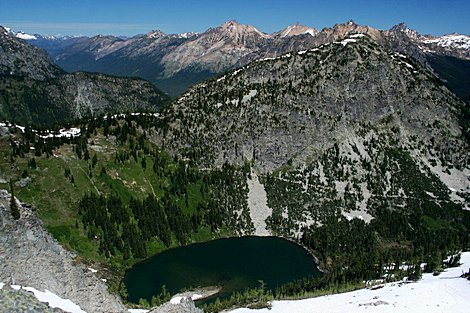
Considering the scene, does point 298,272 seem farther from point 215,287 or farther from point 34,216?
point 34,216

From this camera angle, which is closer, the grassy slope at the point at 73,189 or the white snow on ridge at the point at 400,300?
the white snow on ridge at the point at 400,300

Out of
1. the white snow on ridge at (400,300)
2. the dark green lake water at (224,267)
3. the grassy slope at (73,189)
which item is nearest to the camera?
the white snow on ridge at (400,300)

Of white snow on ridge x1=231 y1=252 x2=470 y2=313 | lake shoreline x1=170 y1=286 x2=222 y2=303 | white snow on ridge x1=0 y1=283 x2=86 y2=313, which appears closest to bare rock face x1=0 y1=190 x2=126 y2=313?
white snow on ridge x1=0 y1=283 x2=86 y2=313

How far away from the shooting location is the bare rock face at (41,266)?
4219 centimetres

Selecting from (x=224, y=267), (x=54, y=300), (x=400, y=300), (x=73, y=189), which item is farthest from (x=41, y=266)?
(x=73, y=189)

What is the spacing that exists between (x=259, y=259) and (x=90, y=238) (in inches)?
2563

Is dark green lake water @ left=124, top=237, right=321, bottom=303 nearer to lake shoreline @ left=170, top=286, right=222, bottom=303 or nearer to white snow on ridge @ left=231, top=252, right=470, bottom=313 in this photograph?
lake shoreline @ left=170, top=286, right=222, bottom=303

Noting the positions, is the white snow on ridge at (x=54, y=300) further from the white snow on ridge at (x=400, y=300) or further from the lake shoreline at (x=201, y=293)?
the lake shoreline at (x=201, y=293)

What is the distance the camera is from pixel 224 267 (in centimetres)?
16050

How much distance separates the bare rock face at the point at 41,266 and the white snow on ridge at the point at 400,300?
165ft

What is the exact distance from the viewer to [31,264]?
Answer: 43688 millimetres

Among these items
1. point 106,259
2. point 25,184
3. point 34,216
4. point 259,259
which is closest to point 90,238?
point 106,259

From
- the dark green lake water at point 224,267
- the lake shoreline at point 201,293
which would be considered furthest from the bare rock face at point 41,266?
the dark green lake water at point 224,267

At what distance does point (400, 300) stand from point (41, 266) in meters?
71.6
